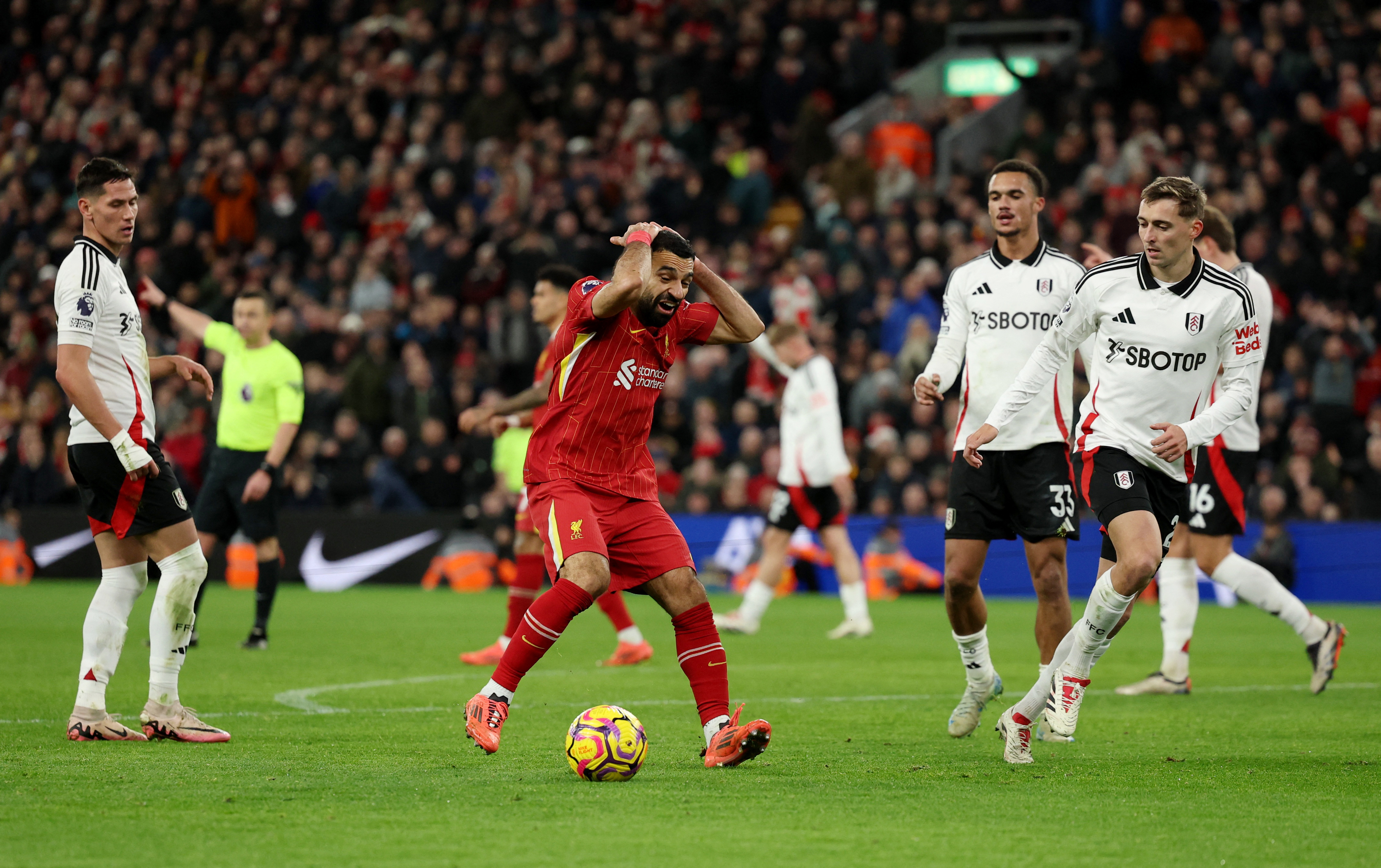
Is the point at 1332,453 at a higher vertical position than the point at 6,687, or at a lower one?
higher

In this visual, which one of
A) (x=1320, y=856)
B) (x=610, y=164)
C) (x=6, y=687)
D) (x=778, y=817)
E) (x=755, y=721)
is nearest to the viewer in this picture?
(x=1320, y=856)

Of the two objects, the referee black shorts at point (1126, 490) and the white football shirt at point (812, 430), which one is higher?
the white football shirt at point (812, 430)

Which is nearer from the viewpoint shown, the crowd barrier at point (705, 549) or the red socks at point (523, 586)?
the red socks at point (523, 586)

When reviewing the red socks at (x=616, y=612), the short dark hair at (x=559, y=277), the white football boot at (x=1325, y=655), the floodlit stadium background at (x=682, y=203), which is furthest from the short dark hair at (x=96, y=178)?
the floodlit stadium background at (x=682, y=203)

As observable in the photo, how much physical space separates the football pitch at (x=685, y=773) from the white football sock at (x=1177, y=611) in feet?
0.87

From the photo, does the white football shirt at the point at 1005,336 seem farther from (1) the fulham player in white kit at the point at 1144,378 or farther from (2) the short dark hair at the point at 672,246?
(2) the short dark hair at the point at 672,246

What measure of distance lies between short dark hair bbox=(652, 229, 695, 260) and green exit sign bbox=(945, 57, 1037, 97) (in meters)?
18.9

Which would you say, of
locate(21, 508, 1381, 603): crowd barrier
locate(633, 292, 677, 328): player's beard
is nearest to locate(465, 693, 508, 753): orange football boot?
locate(633, 292, 677, 328): player's beard

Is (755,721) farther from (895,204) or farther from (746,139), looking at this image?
(746,139)

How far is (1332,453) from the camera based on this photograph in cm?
1731

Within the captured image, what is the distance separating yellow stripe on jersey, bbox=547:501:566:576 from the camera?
22.1 feet

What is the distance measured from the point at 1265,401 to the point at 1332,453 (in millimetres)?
922

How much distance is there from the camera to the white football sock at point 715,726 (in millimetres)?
6699

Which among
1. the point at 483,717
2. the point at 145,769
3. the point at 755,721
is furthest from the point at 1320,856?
the point at 145,769
